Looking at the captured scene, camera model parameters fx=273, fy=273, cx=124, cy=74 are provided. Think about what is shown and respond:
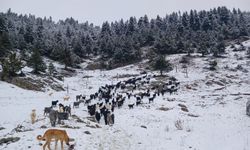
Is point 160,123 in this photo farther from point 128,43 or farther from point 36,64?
point 128,43

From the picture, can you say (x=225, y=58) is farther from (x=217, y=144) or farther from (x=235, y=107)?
(x=217, y=144)

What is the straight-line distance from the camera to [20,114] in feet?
92.7

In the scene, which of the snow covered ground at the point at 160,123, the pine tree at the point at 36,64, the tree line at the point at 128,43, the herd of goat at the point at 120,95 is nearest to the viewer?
the snow covered ground at the point at 160,123

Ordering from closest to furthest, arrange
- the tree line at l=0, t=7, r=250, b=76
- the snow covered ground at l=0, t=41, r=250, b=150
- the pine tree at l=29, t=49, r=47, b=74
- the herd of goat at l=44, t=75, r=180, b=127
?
the snow covered ground at l=0, t=41, r=250, b=150, the herd of goat at l=44, t=75, r=180, b=127, the pine tree at l=29, t=49, r=47, b=74, the tree line at l=0, t=7, r=250, b=76

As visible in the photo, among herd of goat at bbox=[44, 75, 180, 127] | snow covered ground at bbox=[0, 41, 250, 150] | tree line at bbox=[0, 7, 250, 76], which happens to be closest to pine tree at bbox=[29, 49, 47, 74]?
snow covered ground at bbox=[0, 41, 250, 150]

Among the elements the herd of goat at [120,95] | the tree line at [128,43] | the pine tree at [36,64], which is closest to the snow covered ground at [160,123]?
the herd of goat at [120,95]

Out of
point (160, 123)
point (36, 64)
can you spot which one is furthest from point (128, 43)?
point (160, 123)

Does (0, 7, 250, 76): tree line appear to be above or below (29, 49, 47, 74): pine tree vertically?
above

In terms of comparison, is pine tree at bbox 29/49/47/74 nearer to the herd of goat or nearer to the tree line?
the tree line

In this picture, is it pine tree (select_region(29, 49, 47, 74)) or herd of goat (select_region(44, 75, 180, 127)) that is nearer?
herd of goat (select_region(44, 75, 180, 127))

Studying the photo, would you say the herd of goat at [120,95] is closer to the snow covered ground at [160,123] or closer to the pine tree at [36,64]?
the snow covered ground at [160,123]

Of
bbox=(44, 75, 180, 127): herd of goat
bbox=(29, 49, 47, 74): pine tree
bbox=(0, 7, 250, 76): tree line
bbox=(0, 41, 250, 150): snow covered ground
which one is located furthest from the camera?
bbox=(0, 7, 250, 76): tree line

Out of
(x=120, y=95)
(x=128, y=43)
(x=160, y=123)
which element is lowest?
(x=160, y=123)

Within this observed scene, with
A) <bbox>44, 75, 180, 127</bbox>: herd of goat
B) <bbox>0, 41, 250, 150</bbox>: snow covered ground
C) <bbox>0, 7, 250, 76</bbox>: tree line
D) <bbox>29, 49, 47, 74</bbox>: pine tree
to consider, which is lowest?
<bbox>0, 41, 250, 150</bbox>: snow covered ground
